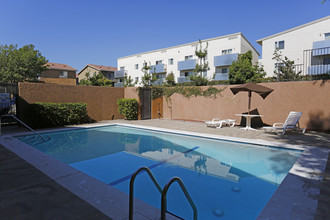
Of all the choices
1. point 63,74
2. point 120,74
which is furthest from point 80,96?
point 63,74

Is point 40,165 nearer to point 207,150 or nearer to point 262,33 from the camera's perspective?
point 207,150

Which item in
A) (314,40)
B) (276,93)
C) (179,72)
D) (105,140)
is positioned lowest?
(105,140)

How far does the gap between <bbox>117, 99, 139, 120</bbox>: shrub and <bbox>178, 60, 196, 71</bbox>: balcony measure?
58.2 feet

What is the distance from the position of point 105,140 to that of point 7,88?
6.20 meters

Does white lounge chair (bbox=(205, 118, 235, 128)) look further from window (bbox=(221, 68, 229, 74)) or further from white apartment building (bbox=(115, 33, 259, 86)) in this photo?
window (bbox=(221, 68, 229, 74))

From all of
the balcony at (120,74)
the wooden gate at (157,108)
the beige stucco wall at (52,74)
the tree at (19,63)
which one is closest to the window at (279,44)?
the wooden gate at (157,108)

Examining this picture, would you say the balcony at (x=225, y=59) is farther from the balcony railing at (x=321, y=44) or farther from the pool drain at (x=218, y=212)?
the pool drain at (x=218, y=212)

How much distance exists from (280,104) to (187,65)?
2126cm

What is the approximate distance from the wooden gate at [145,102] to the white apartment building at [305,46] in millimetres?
17307

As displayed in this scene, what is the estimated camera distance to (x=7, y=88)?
10.0 meters

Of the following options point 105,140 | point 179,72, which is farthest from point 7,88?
point 179,72

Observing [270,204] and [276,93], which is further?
[276,93]

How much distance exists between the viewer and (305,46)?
23094 millimetres

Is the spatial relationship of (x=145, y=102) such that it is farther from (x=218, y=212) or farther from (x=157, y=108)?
(x=218, y=212)
